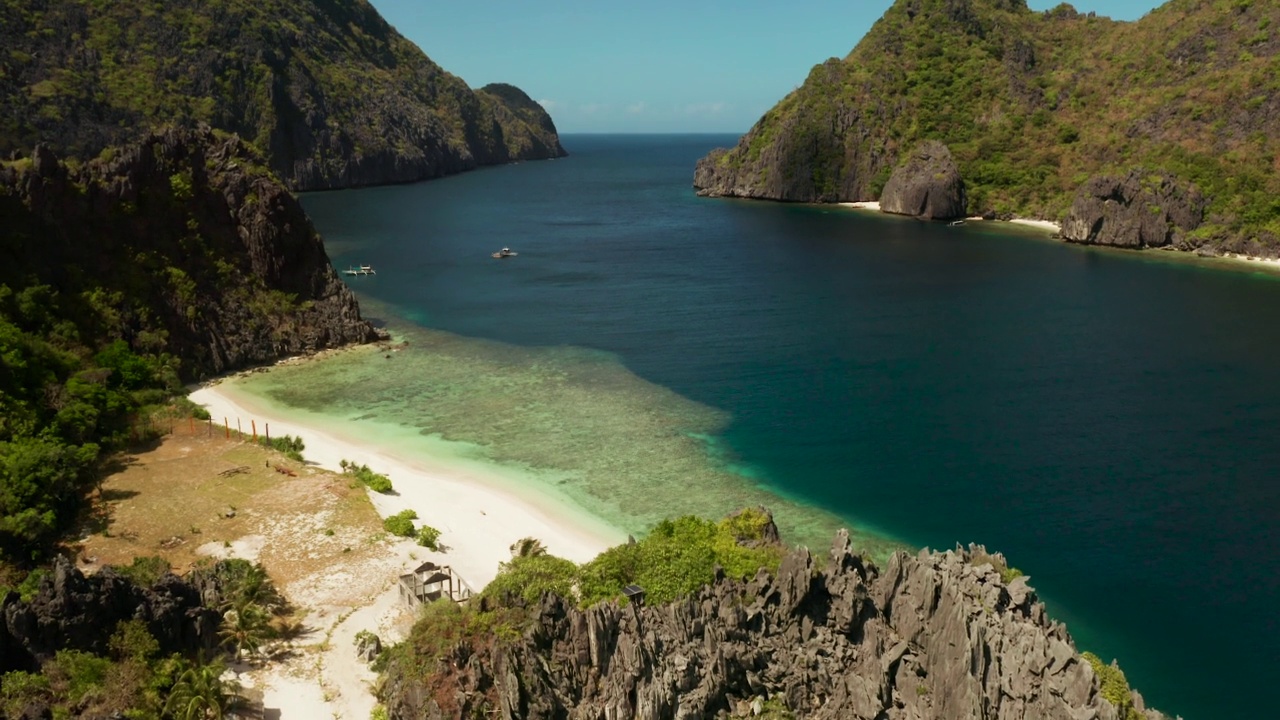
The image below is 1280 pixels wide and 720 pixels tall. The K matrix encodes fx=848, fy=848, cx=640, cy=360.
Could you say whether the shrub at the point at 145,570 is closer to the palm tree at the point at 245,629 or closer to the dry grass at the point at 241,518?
the dry grass at the point at 241,518

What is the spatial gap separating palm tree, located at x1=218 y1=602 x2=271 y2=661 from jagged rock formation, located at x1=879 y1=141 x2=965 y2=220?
152102 mm

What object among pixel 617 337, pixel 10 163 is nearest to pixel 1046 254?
pixel 617 337

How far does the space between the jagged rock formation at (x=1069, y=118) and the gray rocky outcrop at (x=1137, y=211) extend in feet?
1.38

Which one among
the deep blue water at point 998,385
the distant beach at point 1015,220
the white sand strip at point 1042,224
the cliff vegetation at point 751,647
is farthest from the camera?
the distant beach at point 1015,220

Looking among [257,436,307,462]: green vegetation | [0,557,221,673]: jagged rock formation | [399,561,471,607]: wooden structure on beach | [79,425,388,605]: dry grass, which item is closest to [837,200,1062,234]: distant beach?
[257,436,307,462]: green vegetation

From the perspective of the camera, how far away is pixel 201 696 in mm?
27734

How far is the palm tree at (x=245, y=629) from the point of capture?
105 feet

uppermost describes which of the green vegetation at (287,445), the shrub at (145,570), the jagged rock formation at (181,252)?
the jagged rock formation at (181,252)

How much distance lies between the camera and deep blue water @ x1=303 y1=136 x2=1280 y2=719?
123 feet

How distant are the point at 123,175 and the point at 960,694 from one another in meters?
70.3

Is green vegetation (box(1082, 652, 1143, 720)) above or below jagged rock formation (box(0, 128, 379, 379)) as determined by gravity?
below

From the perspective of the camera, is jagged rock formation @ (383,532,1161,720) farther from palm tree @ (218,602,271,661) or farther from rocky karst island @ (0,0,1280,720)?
palm tree @ (218,602,271,661)

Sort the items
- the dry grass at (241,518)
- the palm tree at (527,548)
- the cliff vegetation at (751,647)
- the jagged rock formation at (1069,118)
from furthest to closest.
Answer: the jagged rock formation at (1069,118)
the palm tree at (527,548)
the dry grass at (241,518)
the cliff vegetation at (751,647)

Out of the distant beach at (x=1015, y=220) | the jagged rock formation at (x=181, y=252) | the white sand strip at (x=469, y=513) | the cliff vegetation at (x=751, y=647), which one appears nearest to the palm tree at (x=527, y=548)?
the white sand strip at (x=469, y=513)
